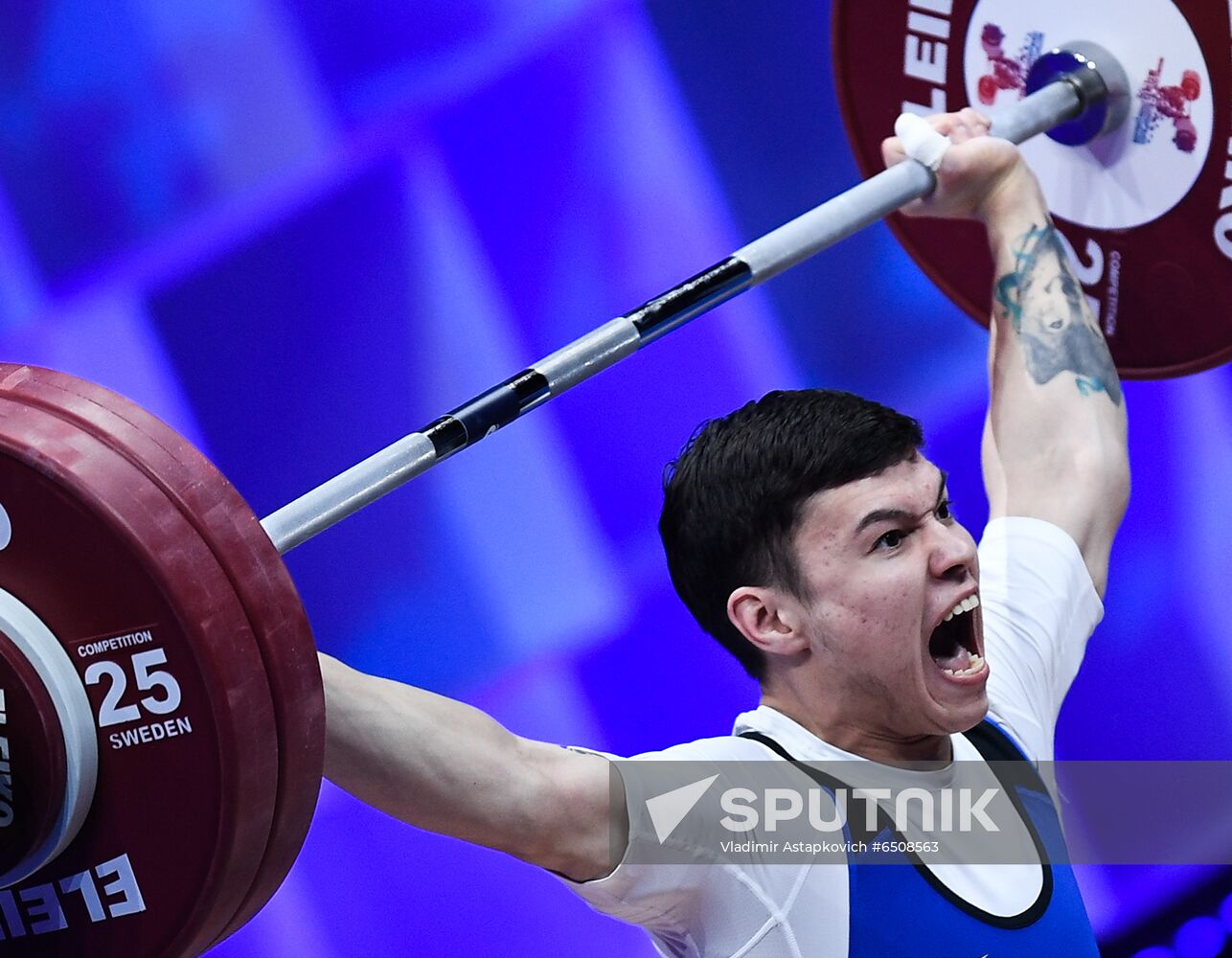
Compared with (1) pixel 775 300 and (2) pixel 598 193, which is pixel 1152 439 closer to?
(1) pixel 775 300

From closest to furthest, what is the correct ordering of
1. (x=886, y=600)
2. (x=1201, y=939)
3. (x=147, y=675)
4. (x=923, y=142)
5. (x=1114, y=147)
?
(x=147, y=675)
(x=886, y=600)
(x=923, y=142)
(x=1114, y=147)
(x=1201, y=939)

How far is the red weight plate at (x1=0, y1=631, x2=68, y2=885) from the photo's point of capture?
1599 millimetres

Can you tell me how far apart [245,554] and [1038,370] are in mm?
1338

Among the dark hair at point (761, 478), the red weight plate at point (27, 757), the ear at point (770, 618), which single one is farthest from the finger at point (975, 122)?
the red weight plate at point (27, 757)

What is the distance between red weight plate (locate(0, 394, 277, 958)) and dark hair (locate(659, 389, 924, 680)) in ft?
2.46

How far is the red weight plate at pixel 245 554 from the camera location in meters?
1.59

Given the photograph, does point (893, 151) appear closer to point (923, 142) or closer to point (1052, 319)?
point (923, 142)

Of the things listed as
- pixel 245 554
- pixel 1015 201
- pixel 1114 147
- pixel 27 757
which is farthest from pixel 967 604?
pixel 27 757

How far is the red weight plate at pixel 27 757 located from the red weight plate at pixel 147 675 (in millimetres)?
39

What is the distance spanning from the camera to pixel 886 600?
212 centimetres

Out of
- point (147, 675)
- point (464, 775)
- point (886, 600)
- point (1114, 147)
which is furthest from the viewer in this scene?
point (1114, 147)

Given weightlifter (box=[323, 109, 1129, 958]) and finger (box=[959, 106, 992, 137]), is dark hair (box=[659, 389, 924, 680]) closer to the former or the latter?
weightlifter (box=[323, 109, 1129, 958])

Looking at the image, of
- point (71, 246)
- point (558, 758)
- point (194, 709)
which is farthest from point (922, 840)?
point (71, 246)

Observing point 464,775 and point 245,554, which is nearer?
point 245,554
